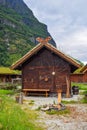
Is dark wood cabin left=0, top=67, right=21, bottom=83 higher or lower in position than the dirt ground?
higher

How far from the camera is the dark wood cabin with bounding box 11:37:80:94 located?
2823 centimetres

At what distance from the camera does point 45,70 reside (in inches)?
1129

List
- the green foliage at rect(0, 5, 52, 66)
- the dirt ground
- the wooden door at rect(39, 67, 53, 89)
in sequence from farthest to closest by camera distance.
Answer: the green foliage at rect(0, 5, 52, 66) → the wooden door at rect(39, 67, 53, 89) → the dirt ground

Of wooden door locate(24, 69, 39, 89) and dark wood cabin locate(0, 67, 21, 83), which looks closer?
wooden door locate(24, 69, 39, 89)

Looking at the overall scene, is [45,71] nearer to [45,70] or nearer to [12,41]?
[45,70]

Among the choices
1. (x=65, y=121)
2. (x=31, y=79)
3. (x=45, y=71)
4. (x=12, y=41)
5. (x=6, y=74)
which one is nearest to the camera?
(x=65, y=121)

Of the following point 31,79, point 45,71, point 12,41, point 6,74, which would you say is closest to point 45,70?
point 45,71

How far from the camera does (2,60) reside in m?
134

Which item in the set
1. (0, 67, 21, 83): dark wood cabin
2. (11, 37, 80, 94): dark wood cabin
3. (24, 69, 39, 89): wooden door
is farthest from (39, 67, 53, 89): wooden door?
(0, 67, 21, 83): dark wood cabin

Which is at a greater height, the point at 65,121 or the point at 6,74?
the point at 6,74

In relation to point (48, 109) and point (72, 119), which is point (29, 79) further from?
point (72, 119)

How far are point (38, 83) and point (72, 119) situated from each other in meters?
14.5

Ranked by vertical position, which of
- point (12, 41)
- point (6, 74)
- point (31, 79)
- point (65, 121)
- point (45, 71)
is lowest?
point (65, 121)

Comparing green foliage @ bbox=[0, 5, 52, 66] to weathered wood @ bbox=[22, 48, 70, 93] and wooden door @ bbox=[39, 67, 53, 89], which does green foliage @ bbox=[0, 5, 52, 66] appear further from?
wooden door @ bbox=[39, 67, 53, 89]
